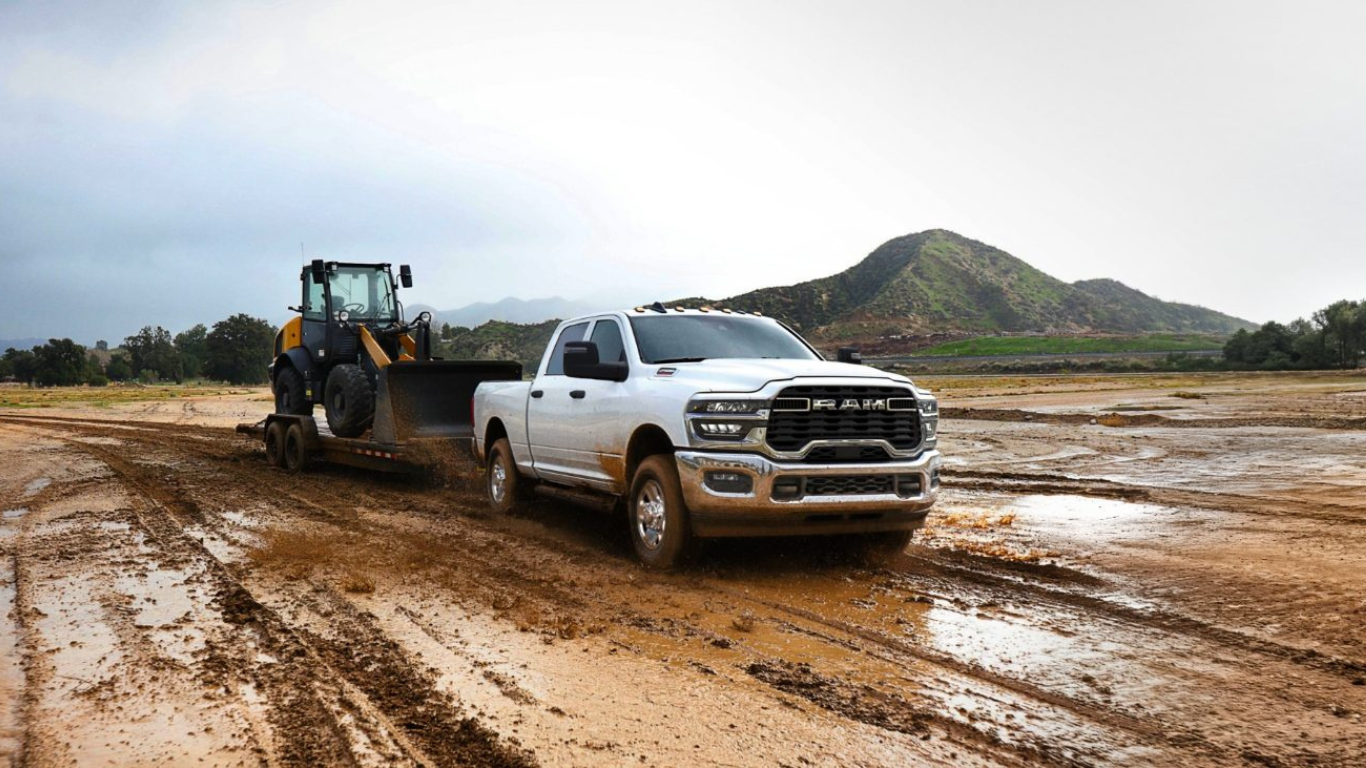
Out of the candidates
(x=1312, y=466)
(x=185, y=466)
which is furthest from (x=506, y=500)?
(x=1312, y=466)

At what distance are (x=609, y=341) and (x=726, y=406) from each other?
2140 millimetres

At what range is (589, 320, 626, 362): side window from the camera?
8516 millimetres

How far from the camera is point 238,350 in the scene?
10138 centimetres

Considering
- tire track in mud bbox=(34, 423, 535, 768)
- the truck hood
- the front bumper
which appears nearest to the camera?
tire track in mud bbox=(34, 423, 535, 768)

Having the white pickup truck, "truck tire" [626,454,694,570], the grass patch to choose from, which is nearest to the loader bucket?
the white pickup truck

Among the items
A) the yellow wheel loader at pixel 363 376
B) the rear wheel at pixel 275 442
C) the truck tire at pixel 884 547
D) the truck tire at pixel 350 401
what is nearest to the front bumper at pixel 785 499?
the truck tire at pixel 884 547

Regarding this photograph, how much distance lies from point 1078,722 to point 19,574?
750 cm

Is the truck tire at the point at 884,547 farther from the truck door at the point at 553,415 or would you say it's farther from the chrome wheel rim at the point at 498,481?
the chrome wheel rim at the point at 498,481

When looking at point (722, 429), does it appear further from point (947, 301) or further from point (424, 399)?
point (947, 301)

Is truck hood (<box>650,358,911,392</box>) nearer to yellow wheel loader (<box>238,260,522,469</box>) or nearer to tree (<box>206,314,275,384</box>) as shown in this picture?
yellow wheel loader (<box>238,260,522,469</box>)

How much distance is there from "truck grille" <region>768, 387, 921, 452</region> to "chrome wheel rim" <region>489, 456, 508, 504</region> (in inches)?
160

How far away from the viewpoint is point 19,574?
7594 millimetres

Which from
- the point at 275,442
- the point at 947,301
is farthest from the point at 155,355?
the point at 275,442

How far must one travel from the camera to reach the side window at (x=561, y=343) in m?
9.39
